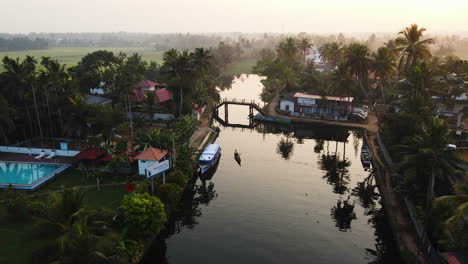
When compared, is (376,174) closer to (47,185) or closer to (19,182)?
(47,185)

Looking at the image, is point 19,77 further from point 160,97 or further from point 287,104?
point 287,104

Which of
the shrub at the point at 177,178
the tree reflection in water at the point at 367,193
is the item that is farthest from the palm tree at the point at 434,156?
the shrub at the point at 177,178

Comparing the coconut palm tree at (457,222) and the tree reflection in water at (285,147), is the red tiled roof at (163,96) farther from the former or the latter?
the coconut palm tree at (457,222)

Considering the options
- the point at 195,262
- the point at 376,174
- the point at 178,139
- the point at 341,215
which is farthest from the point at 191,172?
the point at 376,174

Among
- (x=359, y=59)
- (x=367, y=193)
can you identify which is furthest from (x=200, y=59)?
(x=367, y=193)

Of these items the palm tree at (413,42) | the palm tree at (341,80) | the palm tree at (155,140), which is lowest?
the palm tree at (155,140)
